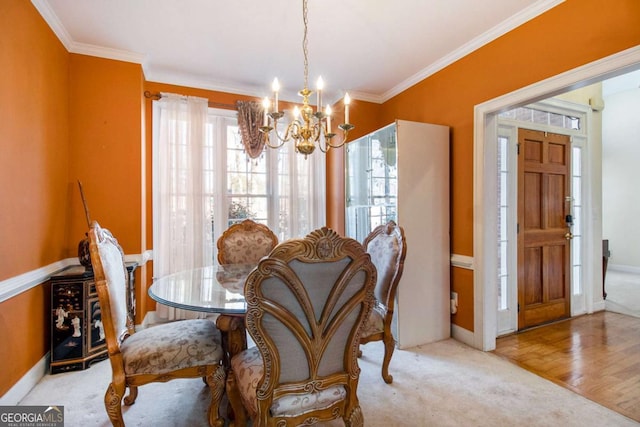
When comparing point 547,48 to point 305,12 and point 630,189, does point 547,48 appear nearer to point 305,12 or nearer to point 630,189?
point 305,12

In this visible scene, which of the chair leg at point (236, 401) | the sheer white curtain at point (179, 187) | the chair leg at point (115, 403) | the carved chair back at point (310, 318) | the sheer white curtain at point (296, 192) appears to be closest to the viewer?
the carved chair back at point (310, 318)

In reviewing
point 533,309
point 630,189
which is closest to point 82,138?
point 533,309

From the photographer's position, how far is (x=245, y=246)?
2.72 metres

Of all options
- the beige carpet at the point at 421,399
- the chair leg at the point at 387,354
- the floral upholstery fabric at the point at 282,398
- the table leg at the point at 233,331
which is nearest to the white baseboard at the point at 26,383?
the beige carpet at the point at 421,399

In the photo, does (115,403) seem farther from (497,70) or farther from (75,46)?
(497,70)

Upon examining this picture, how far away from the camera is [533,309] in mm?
3096

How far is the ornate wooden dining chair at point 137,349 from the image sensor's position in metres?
1.42

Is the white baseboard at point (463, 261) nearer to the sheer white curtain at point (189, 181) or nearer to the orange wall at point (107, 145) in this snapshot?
the sheer white curtain at point (189, 181)

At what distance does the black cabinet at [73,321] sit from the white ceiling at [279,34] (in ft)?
6.48

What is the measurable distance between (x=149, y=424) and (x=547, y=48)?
351cm

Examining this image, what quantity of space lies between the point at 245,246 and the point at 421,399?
5.91ft

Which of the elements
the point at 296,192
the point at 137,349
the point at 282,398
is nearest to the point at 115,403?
the point at 137,349

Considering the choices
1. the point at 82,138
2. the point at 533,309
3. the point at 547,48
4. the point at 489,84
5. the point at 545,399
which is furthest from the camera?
the point at 533,309

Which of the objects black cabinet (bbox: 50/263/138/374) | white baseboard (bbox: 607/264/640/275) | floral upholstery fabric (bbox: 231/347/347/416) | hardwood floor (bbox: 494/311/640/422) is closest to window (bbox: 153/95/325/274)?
black cabinet (bbox: 50/263/138/374)
